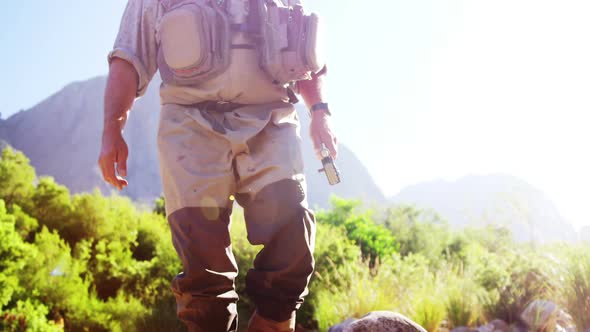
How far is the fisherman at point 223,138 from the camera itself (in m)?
1.57

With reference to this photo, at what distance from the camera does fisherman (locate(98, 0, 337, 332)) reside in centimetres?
157

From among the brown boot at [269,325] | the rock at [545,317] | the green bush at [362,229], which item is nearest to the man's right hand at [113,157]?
the brown boot at [269,325]

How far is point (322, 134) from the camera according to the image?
202 centimetres

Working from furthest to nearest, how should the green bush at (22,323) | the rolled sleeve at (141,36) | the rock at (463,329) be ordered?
the green bush at (22,323) < the rock at (463,329) < the rolled sleeve at (141,36)

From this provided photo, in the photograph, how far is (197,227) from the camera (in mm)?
1575

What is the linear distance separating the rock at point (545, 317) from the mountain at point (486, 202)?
34.0 inches

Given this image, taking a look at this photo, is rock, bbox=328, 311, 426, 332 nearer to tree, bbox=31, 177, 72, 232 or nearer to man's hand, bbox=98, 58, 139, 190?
man's hand, bbox=98, 58, 139, 190

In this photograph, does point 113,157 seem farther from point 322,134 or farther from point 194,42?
point 322,134

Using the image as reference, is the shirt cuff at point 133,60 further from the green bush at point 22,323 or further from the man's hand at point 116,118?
the green bush at point 22,323

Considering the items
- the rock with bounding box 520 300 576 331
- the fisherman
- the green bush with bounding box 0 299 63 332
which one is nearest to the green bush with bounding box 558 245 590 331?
the rock with bounding box 520 300 576 331

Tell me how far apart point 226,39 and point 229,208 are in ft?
2.08

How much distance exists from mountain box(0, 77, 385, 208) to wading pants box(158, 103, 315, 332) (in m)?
74.8

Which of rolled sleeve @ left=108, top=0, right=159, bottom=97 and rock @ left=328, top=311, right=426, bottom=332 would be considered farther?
rock @ left=328, top=311, right=426, bottom=332

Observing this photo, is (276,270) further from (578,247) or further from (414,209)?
(414,209)
